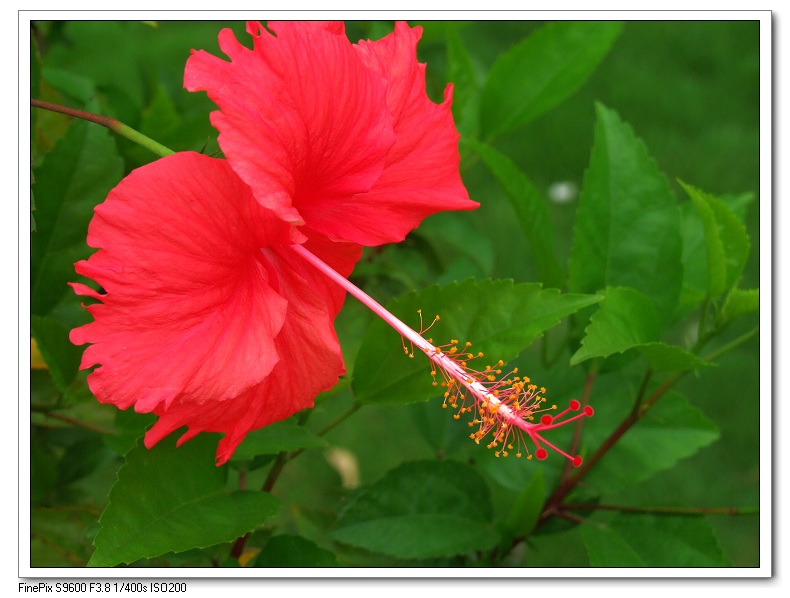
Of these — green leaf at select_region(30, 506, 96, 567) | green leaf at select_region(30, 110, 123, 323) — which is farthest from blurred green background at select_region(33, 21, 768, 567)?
green leaf at select_region(30, 110, 123, 323)

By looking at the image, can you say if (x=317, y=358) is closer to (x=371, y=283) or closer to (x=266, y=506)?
(x=266, y=506)

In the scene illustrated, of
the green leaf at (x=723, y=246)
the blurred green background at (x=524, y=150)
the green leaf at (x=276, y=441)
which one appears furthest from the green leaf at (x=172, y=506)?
the green leaf at (x=723, y=246)

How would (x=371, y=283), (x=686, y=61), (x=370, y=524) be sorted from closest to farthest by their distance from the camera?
1. (x=370, y=524)
2. (x=371, y=283)
3. (x=686, y=61)

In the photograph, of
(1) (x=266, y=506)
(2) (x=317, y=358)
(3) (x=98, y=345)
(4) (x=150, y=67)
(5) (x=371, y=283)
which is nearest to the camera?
(3) (x=98, y=345)

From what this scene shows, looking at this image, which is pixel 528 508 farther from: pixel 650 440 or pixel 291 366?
pixel 291 366

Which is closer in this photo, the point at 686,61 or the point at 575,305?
the point at 575,305
